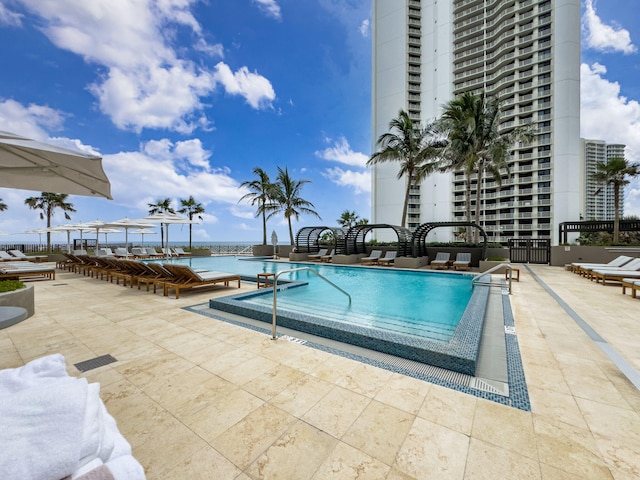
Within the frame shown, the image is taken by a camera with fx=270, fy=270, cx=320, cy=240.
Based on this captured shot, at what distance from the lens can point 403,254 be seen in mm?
15094

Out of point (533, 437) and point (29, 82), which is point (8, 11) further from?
point (533, 437)

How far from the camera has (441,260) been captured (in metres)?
14.1

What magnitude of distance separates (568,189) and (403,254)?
38.3 m

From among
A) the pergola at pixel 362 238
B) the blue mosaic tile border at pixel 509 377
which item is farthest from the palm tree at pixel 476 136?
the blue mosaic tile border at pixel 509 377

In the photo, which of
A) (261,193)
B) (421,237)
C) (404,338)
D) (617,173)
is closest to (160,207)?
(261,193)

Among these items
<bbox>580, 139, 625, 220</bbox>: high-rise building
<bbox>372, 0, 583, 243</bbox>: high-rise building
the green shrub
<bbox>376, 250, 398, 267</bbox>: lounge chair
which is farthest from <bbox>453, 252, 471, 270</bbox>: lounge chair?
<bbox>580, 139, 625, 220</bbox>: high-rise building

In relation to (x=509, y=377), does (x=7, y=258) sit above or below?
above

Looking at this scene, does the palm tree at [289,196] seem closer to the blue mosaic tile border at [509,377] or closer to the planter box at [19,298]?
the planter box at [19,298]

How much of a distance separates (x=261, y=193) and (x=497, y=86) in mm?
44811

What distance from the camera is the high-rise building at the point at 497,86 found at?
3841 centimetres

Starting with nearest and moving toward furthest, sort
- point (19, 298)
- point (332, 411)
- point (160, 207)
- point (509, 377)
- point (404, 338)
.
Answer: point (332, 411) < point (509, 377) < point (404, 338) < point (19, 298) < point (160, 207)

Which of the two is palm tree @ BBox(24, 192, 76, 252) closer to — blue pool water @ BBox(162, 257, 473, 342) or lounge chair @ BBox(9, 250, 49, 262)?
lounge chair @ BBox(9, 250, 49, 262)

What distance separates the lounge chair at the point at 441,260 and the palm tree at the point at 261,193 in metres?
14.1

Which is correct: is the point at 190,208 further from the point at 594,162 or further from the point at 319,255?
the point at 594,162
